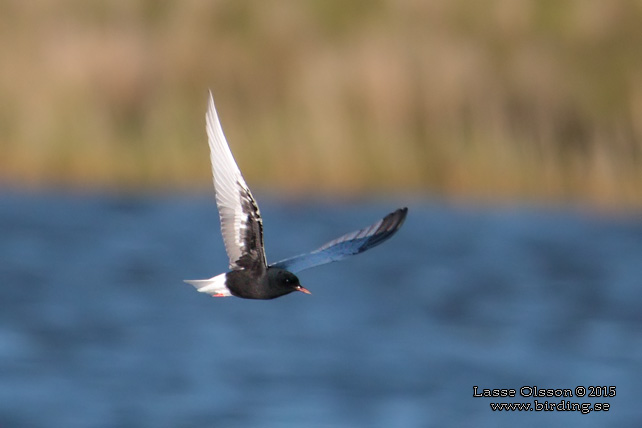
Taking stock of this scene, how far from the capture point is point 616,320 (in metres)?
12.0

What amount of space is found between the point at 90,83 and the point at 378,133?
290 cm

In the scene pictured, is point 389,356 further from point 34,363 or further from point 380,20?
point 380,20

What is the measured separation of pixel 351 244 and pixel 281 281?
58cm

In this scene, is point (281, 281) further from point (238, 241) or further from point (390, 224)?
point (390, 224)

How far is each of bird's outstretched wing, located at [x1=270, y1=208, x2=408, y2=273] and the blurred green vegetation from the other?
7.12 metres

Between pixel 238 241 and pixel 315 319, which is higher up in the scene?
pixel 315 319

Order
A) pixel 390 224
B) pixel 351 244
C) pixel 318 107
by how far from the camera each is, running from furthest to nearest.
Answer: pixel 318 107 < pixel 351 244 < pixel 390 224

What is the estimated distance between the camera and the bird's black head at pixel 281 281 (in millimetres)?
5559

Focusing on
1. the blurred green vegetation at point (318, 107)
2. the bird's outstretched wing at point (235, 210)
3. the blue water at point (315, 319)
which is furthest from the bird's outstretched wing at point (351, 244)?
the blurred green vegetation at point (318, 107)

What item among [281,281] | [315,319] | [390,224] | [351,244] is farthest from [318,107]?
[281,281]

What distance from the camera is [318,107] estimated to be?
13695 millimetres

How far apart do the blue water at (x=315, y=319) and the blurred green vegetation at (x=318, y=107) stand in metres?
0.70

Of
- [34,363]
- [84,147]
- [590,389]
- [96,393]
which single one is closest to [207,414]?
[96,393]

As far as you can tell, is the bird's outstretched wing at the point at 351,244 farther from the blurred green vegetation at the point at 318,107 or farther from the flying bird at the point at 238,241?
the blurred green vegetation at the point at 318,107
